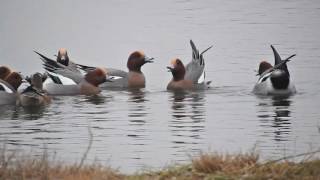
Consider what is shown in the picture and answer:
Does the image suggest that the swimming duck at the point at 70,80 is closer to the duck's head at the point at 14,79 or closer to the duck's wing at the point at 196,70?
the duck's head at the point at 14,79

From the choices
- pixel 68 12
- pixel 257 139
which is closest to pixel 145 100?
pixel 257 139

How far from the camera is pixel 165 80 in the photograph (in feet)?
85.0

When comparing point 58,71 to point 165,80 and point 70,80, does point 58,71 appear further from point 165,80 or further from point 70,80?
point 165,80

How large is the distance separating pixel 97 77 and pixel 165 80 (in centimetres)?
254

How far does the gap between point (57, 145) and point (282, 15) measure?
27027 mm

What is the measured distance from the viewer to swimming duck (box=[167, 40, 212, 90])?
2383 cm

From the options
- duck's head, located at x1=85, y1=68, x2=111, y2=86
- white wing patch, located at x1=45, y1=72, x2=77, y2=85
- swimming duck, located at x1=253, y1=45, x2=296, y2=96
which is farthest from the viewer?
duck's head, located at x1=85, y1=68, x2=111, y2=86

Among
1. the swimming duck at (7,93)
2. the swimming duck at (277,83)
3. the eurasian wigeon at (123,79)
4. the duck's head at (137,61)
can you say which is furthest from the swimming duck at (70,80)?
the swimming duck at (277,83)

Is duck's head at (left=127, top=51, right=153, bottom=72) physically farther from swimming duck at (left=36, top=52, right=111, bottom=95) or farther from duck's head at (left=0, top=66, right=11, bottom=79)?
duck's head at (left=0, top=66, right=11, bottom=79)

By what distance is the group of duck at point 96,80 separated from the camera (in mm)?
21297

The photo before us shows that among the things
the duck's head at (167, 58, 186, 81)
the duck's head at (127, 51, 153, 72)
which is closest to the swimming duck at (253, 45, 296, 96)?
the duck's head at (167, 58, 186, 81)

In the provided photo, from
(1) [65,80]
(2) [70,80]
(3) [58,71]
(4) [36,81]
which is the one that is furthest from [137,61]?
(4) [36,81]

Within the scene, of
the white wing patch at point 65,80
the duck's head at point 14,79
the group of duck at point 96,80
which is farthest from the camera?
the white wing patch at point 65,80

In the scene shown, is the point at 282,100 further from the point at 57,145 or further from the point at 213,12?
the point at 213,12
